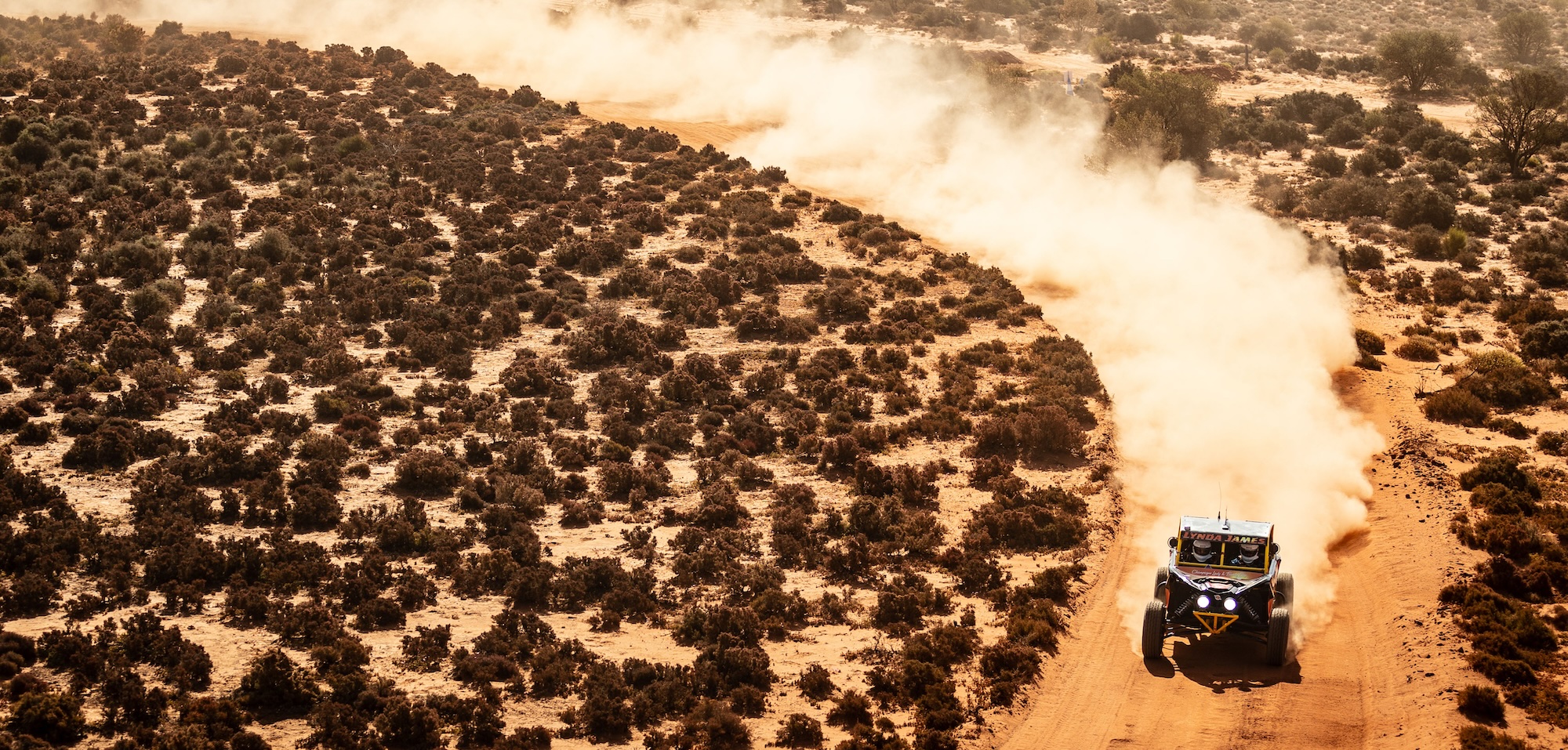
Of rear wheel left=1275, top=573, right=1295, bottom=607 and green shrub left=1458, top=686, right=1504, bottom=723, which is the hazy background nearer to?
rear wheel left=1275, top=573, right=1295, bottom=607

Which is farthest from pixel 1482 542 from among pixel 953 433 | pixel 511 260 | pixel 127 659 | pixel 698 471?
pixel 511 260

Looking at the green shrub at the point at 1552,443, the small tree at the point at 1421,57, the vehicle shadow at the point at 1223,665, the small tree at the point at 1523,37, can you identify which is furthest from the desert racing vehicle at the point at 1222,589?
the small tree at the point at 1523,37

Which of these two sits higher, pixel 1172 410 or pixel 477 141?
pixel 477 141

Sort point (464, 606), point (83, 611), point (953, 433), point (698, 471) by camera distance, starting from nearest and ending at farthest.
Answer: point (83, 611) < point (464, 606) < point (698, 471) < point (953, 433)

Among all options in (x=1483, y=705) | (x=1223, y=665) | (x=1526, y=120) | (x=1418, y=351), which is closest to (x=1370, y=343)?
(x=1418, y=351)

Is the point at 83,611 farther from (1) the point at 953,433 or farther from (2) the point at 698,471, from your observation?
(1) the point at 953,433

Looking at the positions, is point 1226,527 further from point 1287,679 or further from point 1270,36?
point 1270,36

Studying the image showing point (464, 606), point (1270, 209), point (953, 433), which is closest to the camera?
point (464, 606)
